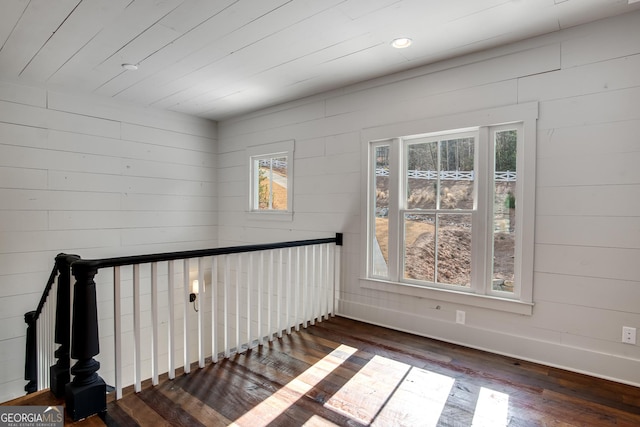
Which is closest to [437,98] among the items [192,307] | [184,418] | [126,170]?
[184,418]

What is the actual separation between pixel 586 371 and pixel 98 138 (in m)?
5.09

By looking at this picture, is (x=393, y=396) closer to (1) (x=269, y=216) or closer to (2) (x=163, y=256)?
(2) (x=163, y=256)

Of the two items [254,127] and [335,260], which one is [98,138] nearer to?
[254,127]

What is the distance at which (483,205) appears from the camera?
2.84m

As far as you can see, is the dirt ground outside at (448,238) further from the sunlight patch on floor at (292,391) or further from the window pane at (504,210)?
the sunlight patch on floor at (292,391)

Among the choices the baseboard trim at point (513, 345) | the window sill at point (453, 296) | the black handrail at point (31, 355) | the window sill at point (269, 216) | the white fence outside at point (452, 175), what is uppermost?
the white fence outside at point (452, 175)

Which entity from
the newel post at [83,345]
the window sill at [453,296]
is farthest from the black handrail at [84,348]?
the window sill at [453,296]

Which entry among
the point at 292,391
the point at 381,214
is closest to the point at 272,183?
the point at 381,214

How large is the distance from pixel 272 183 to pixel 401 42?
96.8 inches

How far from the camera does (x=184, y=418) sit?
1874mm

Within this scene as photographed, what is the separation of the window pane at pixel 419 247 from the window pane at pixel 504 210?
531 millimetres

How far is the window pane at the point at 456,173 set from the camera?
9.68 ft

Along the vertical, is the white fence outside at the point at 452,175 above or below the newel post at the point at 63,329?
above

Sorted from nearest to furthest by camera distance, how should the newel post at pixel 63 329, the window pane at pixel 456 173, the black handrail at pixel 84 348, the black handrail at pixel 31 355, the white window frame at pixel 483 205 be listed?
1. the black handrail at pixel 84 348
2. the newel post at pixel 63 329
3. the white window frame at pixel 483 205
4. the window pane at pixel 456 173
5. the black handrail at pixel 31 355
